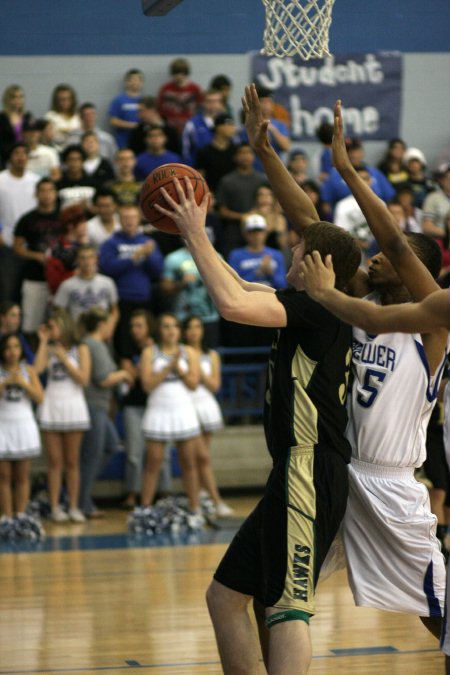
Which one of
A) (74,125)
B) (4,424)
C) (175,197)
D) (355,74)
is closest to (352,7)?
(355,74)

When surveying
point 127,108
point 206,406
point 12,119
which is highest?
point 127,108

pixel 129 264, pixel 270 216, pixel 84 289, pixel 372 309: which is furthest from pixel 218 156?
pixel 372 309

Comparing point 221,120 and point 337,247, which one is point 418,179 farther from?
point 337,247

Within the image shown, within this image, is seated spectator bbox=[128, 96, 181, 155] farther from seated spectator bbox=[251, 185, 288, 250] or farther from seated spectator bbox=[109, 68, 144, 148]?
seated spectator bbox=[251, 185, 288, 250]

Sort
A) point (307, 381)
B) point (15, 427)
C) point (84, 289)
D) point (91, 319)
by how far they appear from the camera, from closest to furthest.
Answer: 1. point (307, 381)
2. point (15, 427)
3. point (91, 319)
4. point (84, 289)

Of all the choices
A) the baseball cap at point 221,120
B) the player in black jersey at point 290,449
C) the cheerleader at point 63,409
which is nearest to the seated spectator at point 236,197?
the baseball cap at point 221,120

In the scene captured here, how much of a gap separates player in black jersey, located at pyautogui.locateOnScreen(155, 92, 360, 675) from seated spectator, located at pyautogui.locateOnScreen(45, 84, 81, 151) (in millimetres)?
9774

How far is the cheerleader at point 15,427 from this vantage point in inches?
401

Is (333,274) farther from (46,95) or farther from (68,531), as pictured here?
(46,95)

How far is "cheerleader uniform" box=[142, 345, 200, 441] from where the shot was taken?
35.0ft

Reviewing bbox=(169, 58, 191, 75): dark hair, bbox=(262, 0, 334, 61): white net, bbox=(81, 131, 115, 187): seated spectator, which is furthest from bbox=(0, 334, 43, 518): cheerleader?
bbox=(169, 58, 191, 75): dark hair

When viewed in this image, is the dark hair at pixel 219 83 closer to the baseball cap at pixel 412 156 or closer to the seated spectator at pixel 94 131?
the seated spectator at pixel 94 131

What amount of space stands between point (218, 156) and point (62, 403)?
13.2ft

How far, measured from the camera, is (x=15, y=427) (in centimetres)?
1025
